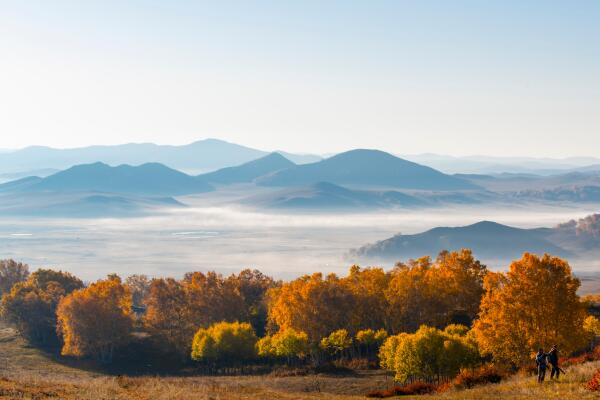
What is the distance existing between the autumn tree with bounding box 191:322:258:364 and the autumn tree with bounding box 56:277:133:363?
18.7 m

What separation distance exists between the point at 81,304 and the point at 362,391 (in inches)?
2545

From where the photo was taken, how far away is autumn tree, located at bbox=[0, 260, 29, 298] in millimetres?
177875

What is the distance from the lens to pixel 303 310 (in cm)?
10525

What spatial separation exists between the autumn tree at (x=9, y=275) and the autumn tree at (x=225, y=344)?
9348cm

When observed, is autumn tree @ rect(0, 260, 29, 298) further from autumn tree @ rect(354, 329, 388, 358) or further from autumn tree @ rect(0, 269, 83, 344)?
autumn tree @ rect(354, 329, 388, 358)

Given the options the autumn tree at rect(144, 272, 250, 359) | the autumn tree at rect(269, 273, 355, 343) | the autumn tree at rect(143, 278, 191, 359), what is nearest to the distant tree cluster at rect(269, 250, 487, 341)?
the autumn tree at rect(269, 273, 355, 343)

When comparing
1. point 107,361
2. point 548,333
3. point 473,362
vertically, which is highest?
point 548,333

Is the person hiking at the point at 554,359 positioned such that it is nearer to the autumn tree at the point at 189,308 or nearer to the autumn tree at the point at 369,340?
the autumn tree at the point at 369,340

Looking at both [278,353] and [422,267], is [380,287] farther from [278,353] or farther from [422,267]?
[278,353]

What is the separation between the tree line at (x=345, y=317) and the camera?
67562 mm

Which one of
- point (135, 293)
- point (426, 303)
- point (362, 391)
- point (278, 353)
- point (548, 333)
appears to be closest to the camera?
point (548, 333)

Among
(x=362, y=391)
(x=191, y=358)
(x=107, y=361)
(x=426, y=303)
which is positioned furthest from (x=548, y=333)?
(x=107, y=361)

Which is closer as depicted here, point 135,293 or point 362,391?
point 362,391

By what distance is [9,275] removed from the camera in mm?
180250
